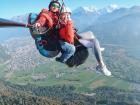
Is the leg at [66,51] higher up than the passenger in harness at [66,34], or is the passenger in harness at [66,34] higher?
the passenger in harness at [66,34]

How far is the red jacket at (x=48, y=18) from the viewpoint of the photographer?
10.4 metres

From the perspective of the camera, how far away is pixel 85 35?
13.1 m

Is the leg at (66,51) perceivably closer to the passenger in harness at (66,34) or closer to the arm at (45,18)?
the passenger in harness at (66,34)

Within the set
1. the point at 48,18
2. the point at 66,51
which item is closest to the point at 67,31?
the point at 66,51

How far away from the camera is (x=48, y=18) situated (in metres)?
10.8

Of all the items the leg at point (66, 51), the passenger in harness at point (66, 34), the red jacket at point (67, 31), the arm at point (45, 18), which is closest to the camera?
the arm at point (45, 18)

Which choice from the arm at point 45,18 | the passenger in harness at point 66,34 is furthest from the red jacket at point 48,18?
the passenger in harness at point 66,34

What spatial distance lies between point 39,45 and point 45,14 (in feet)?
4.35

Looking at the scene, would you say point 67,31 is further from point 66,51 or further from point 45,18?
point 45,18

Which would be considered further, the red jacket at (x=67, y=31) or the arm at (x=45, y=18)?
the red jacket at (x=67, y=31)

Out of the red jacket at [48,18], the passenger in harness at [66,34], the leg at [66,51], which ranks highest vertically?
the red jacket at [48,18]

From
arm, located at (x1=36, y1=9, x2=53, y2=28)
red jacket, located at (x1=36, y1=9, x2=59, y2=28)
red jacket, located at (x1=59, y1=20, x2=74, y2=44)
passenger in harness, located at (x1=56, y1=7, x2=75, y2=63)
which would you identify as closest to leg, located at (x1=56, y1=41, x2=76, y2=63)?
passenger in harness, located at (x1=56, y1=7, x2=75, y2=63)

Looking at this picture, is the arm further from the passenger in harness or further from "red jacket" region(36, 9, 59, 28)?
the passenger in harness

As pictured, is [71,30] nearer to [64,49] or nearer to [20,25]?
[64,49]
